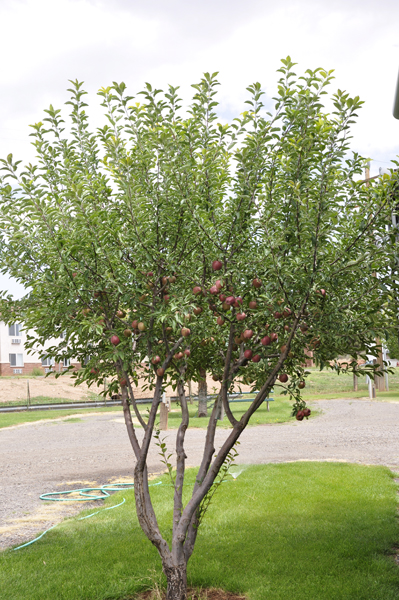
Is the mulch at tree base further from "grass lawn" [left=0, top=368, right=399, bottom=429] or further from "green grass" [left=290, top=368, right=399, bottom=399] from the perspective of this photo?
"green grass" [left=290, top=368, right=399, bottom=399]

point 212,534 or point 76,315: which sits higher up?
point 76,315

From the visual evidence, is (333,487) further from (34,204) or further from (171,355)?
(34,204)

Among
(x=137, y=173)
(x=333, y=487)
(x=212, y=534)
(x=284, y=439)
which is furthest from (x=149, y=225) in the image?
(x=284, y=439)

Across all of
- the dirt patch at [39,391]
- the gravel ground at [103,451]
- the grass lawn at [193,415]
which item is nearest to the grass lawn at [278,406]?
the grass lawn at [193,415]

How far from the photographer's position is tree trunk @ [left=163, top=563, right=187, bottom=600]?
4.23 metres

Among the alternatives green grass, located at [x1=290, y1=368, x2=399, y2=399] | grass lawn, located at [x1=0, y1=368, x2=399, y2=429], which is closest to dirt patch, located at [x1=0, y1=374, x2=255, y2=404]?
grass lawn, located at [x1=0, y1=368, x2=399, y2=429]

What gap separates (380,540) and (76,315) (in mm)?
4352

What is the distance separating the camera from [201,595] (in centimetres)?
457

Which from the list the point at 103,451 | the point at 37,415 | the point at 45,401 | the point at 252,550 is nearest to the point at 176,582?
the point at 252,550

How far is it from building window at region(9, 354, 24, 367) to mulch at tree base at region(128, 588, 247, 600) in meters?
49.7

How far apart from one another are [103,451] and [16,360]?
4141 centimetres

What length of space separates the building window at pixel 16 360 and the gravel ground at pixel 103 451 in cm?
3267

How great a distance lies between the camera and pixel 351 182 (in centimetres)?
377

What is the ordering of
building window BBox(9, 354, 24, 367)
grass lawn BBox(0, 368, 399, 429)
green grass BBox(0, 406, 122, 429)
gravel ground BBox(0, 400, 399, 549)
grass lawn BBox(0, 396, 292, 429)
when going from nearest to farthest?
gravel ground BBox(0, 400, 399, 549) < grass lawn BBox(0, 396, 292, 429) < grass lawn BBox(0, 368, 399, 429) < green grass BBox(0, 406, 122, 429) < building window BBox(9, 354, 24, 367)
